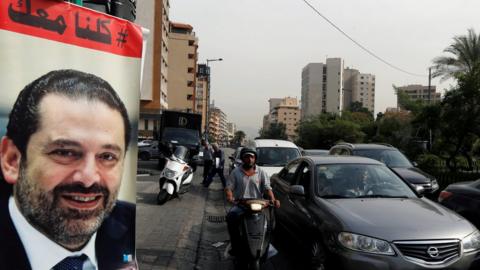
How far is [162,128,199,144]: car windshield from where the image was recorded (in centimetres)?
2273

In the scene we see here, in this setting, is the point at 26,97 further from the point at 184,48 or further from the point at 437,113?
the point at 184,48

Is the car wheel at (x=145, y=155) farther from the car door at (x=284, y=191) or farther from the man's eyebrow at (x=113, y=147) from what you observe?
the man's eyebrow at (x=113, y=147)

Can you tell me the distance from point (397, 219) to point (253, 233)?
1.57m

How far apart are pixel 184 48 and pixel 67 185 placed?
76.4 meters

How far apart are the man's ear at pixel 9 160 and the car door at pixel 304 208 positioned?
11.7 ft

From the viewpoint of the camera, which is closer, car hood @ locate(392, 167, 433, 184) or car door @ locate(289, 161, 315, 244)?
car door @ locate(289, 161, 315, 244)

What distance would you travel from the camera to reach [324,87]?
11300 cm

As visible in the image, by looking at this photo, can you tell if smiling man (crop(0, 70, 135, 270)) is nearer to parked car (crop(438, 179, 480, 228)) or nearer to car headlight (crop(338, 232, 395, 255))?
car headlight (crop(338, 232, 395, 255))

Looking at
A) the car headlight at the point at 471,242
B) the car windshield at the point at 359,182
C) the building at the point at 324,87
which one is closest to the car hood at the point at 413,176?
the car windshield at the point at 359,182

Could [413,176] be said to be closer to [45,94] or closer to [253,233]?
[253,233]

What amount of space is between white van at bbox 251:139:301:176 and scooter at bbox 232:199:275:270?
6.45 meters

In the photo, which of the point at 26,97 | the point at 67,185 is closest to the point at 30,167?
the point at 67,185

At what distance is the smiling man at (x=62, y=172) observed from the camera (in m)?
2.53

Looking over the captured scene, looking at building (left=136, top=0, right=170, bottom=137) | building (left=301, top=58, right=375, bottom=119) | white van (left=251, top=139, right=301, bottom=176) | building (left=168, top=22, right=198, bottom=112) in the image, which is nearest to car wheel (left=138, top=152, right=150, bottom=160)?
white van (left=251, top=139, right=301, bottom=176)
